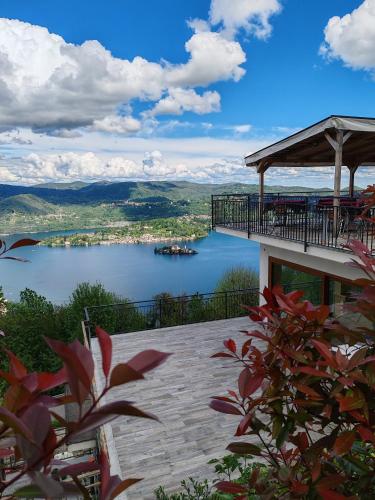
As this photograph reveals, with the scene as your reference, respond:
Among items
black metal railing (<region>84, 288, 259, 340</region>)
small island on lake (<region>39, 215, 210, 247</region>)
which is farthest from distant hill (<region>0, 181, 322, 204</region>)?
black metal railing (<region>84, 288, 259, 340</region>)

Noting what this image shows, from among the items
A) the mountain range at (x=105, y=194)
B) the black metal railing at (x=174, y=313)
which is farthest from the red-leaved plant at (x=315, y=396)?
the mountain range at (x=105, y=194)

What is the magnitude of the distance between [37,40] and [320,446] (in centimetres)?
5162

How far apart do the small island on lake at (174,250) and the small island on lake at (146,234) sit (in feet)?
11.7

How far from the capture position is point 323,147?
10.1m

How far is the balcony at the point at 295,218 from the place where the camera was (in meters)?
7.68

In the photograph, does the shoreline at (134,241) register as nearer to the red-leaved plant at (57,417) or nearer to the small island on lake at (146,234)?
the small island on lake at (146,234)

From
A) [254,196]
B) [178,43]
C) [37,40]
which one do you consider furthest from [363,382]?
[178,43]

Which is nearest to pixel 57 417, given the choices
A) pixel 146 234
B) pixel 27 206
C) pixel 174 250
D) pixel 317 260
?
pixel 317 260

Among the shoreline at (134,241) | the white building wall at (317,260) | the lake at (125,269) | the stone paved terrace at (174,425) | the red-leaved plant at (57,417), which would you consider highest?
the red-leaved plant at (57,417)

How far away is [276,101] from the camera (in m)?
55.5

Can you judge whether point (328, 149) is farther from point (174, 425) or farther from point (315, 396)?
point (315, 396)

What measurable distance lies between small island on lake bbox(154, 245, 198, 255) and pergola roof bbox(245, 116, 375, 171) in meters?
54.9

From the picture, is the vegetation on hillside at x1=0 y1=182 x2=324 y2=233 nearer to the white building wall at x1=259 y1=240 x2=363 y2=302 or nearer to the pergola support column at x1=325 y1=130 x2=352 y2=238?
the white building wall at x1=259 y1=240 x2=363 y2=302

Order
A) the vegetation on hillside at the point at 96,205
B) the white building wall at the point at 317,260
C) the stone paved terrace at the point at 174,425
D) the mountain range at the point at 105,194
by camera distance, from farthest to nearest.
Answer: the mountain range at the point at 105,194
the vegetation on hillside at the point at 96,205
the white building wall at the point at 317,260
the stone paved terrace at the point at 174,425
